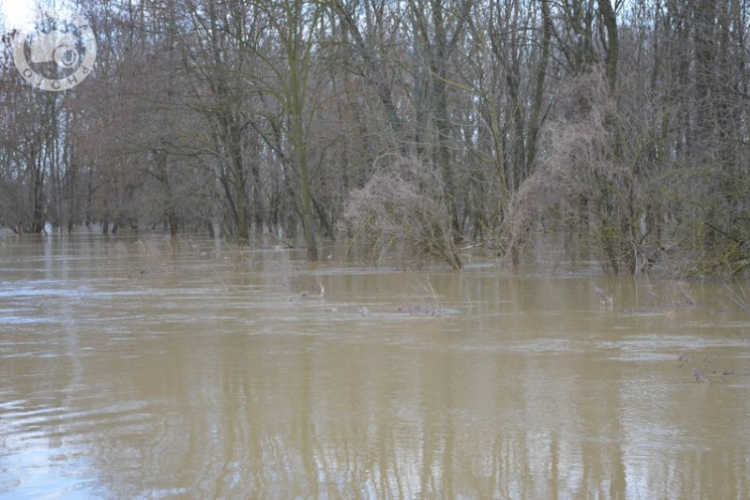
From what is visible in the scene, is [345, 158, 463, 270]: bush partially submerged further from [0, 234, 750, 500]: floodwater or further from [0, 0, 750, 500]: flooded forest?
[0, 234, 750, 500]: floodwater

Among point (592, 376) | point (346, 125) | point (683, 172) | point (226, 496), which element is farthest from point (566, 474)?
point (346, 125)

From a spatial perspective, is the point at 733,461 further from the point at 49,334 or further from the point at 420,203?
the point at 420,203

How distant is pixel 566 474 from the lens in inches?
239

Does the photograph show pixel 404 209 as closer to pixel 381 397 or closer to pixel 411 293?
pixel 411 293

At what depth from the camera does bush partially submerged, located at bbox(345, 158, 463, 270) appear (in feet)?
63.9

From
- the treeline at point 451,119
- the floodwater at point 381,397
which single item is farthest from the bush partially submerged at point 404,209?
the floodwater at point 381,397

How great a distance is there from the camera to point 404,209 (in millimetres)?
19609

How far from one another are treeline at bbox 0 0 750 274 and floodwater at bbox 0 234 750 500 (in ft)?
8.15

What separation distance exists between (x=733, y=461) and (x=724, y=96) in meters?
13.1

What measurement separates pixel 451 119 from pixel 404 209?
43.9 feet

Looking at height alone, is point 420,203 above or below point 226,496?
above

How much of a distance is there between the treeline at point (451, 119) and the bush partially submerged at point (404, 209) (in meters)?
0.05

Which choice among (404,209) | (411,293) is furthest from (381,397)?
(404,209)

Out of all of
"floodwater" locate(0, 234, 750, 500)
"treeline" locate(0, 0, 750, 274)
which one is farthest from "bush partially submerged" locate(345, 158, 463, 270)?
"floodwater" locate(0, 234, 750, 500)
